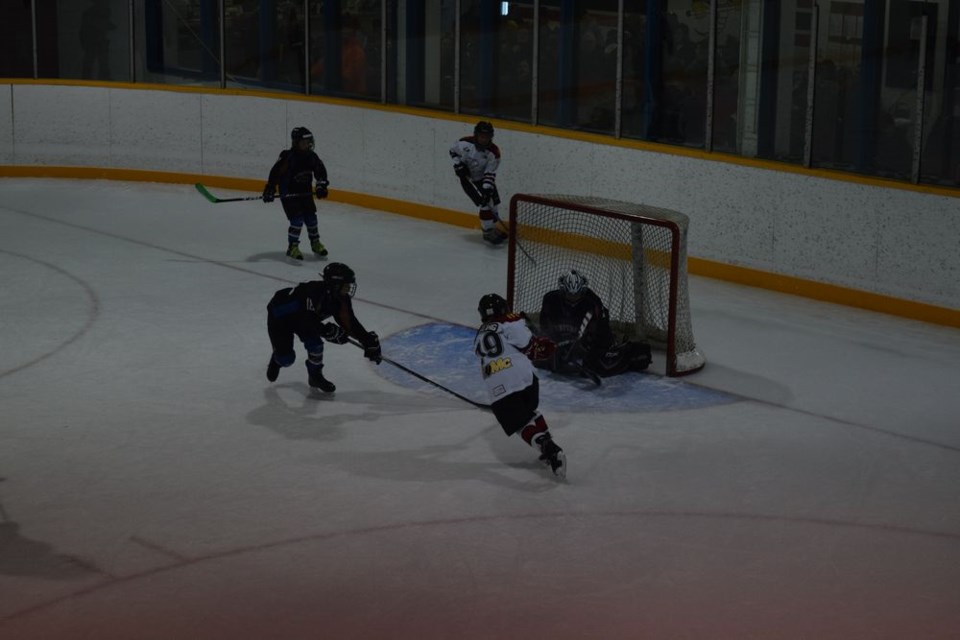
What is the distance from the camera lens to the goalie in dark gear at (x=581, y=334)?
877 cm

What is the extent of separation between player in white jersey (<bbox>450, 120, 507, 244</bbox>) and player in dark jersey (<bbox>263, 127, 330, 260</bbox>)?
1.26 meters

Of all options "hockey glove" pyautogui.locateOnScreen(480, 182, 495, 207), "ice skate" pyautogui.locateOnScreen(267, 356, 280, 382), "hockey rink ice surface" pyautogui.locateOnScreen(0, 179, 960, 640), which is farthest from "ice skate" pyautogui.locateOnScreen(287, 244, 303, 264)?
"ice skate" pyautogui.locateOnScreen(267, 356, 280, 382)

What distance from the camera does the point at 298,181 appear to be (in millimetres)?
11617

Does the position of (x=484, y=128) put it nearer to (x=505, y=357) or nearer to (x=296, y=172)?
(x=296, y=172)

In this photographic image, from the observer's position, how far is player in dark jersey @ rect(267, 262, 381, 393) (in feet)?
26.8

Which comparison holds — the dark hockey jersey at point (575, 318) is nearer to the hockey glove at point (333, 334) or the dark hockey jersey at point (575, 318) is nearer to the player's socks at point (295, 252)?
the hockey glove at point (333, 334)

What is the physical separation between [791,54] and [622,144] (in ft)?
5.19

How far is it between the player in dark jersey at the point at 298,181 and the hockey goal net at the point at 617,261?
220cm

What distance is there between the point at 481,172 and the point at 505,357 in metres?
5.27

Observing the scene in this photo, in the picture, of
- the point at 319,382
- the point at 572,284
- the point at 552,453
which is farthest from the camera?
the point at 572,284

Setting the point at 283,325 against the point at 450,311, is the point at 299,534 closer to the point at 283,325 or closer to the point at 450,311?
the point at 283,325

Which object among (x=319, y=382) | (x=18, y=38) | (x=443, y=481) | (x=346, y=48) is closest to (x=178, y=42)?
(x=18, y=38)

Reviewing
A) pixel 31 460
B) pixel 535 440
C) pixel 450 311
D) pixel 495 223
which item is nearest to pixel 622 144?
pixel 495 223

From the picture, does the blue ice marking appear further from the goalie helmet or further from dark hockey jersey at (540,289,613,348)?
the goalie helmet
